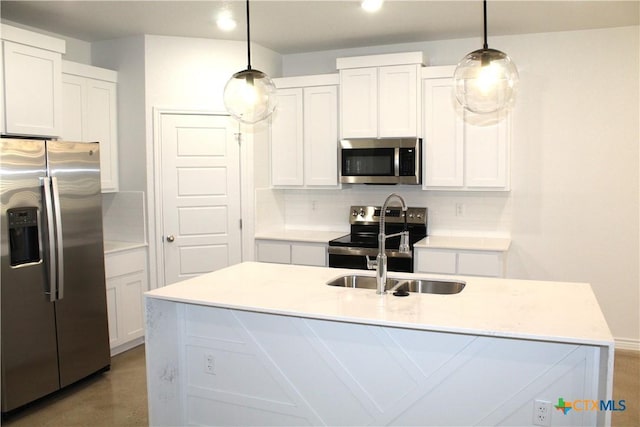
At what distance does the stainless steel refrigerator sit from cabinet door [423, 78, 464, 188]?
2.62m

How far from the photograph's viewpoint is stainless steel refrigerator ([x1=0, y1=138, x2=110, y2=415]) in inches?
126

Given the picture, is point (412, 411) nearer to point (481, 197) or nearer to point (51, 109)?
point (481, 197)

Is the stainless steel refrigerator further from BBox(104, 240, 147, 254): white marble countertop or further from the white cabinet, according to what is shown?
the white cabinet

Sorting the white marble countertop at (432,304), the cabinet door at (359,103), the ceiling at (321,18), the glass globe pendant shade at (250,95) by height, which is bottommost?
the white marble countertop at (432,304)

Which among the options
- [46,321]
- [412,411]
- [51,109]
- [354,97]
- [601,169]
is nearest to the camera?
[412,411]

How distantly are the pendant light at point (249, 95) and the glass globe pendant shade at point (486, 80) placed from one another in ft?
3.20

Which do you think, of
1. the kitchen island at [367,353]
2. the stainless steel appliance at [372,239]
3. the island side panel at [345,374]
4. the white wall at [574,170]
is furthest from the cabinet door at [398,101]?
the island side panel at [345,374]

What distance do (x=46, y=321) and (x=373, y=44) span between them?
11.4 feet

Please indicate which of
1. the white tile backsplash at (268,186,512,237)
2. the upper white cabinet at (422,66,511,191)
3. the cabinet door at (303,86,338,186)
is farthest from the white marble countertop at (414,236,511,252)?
the cabinet door at (303,86,338,186)

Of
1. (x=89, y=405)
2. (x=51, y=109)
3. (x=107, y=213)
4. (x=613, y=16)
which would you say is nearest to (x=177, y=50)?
(x=51, y=109)

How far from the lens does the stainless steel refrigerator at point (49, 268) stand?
126 inches

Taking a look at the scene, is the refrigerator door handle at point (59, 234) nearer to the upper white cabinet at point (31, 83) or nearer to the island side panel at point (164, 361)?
the upper white cabinet at point (31, 83)

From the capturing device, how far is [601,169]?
4.40 metres

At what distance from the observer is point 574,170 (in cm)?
447
